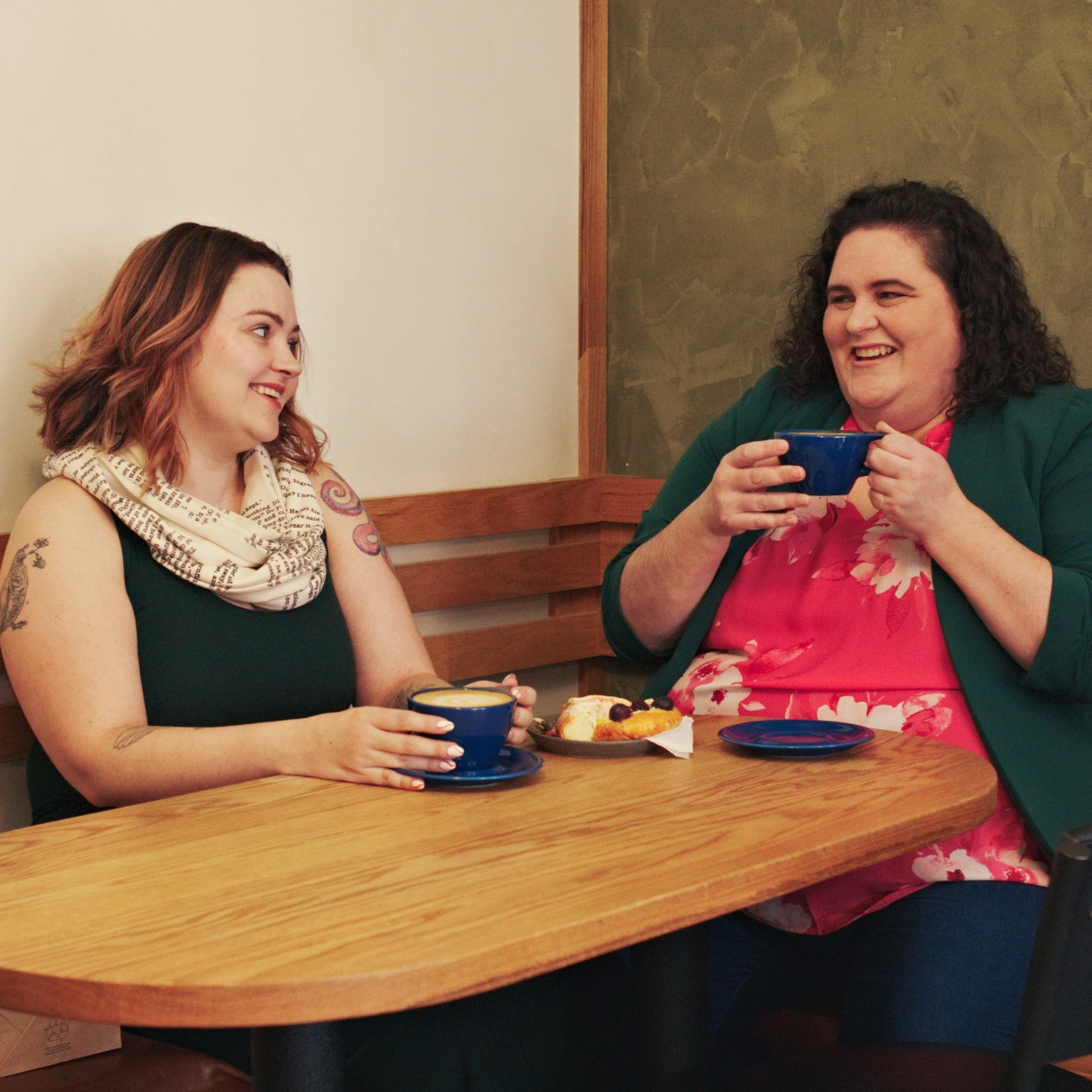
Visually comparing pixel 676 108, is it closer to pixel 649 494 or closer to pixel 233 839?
pixel 649 494

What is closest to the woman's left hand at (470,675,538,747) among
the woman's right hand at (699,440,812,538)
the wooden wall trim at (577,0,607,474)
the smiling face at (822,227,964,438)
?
the woman's right hand at (699,440,812,538)

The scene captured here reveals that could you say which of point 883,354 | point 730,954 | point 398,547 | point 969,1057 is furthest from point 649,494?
point 969,1057

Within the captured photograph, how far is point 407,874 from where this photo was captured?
1.05 meters

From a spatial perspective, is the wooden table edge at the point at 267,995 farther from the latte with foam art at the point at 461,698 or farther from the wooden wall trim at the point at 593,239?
the wooden wall trim at the point at 593,239

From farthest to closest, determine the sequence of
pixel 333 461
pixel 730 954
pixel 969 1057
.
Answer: pixel 333 461, pixel 730 954, pixel 969 1057

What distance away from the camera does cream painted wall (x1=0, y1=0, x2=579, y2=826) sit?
1.93 m

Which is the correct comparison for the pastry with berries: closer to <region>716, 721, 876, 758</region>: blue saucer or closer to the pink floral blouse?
<region>716, 721, 876, 758</region>: blue saucer

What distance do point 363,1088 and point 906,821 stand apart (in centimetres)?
58

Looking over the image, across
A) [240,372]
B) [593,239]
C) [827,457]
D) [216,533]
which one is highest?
[593,239]

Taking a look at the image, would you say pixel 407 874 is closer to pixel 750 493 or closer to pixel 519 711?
pixel 519 711

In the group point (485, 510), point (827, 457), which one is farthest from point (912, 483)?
point (485, 510)

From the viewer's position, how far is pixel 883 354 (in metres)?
1.83

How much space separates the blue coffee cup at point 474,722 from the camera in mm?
1289

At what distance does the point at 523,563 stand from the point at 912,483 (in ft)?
3.90
